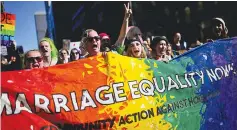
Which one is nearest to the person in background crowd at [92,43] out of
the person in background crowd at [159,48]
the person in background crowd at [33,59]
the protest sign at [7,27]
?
the person in background crowd at [33,59]

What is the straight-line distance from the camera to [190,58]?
426cm

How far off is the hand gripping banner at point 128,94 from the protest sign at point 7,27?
3.41 m

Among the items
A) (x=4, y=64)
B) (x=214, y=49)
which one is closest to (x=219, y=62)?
(x=214, y=49)

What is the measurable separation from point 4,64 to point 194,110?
3130 mm

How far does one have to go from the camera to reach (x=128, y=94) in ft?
12.5

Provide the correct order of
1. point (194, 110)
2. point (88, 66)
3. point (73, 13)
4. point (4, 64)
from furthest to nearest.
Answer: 1. point (73, 13)
2. point (4, 64)
3. point (194, 110)
4. point (88, 66)

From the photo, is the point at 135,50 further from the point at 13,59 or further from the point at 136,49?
the point at 13,59

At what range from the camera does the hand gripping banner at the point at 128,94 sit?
3.48 m

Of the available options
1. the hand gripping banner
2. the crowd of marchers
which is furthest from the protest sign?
the hand gripping banner

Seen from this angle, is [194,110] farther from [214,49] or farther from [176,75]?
[214,49]

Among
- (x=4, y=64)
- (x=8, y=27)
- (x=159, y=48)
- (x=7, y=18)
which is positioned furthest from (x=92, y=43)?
(x=7, y=18)

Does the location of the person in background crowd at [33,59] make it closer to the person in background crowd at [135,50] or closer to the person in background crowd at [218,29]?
the person in background crowd at [135,50]

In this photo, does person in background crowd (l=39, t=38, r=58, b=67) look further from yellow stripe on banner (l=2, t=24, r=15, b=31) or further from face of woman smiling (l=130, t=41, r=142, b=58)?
yellow stripe on banner (l=2, t=24, r=15, b=31)

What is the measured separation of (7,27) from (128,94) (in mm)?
4017
